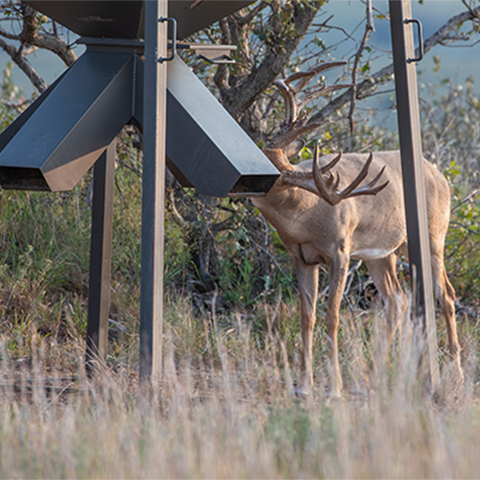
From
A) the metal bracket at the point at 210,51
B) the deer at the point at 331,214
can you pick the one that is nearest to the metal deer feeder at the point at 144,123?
the metal bracket at the point at 210,51

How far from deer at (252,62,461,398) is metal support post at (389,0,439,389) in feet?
0.66

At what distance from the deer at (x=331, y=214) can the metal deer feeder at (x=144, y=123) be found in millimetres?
713

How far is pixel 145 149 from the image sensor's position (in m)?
3.54

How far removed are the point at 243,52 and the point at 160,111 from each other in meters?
4.21

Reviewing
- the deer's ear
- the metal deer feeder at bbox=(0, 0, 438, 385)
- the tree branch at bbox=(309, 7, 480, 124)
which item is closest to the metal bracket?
the metal deer feeder at bbox=(0, 0, 438, 385)

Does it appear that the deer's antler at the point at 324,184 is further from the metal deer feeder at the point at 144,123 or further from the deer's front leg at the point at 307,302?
the deer's front leg at the point at 307,302

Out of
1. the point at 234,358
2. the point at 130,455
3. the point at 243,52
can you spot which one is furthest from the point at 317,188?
the point at 243,52

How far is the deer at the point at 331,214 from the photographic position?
436 centimetres

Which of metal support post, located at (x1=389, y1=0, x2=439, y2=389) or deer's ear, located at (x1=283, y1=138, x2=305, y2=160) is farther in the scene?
deer's ear, located at (x1=283, y1=138, x2=305, y2=160)

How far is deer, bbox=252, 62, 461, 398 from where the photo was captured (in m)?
4.36

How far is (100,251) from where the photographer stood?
15.6ft

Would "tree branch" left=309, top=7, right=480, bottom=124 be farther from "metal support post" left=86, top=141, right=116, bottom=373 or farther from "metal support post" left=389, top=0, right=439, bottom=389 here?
"metal support post" left=86, top=141, right=116, bottom=373

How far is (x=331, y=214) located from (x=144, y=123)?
1.86m

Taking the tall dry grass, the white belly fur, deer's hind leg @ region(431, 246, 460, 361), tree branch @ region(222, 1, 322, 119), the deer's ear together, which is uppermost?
tree branch @ region(222, 1, 322, 119)
